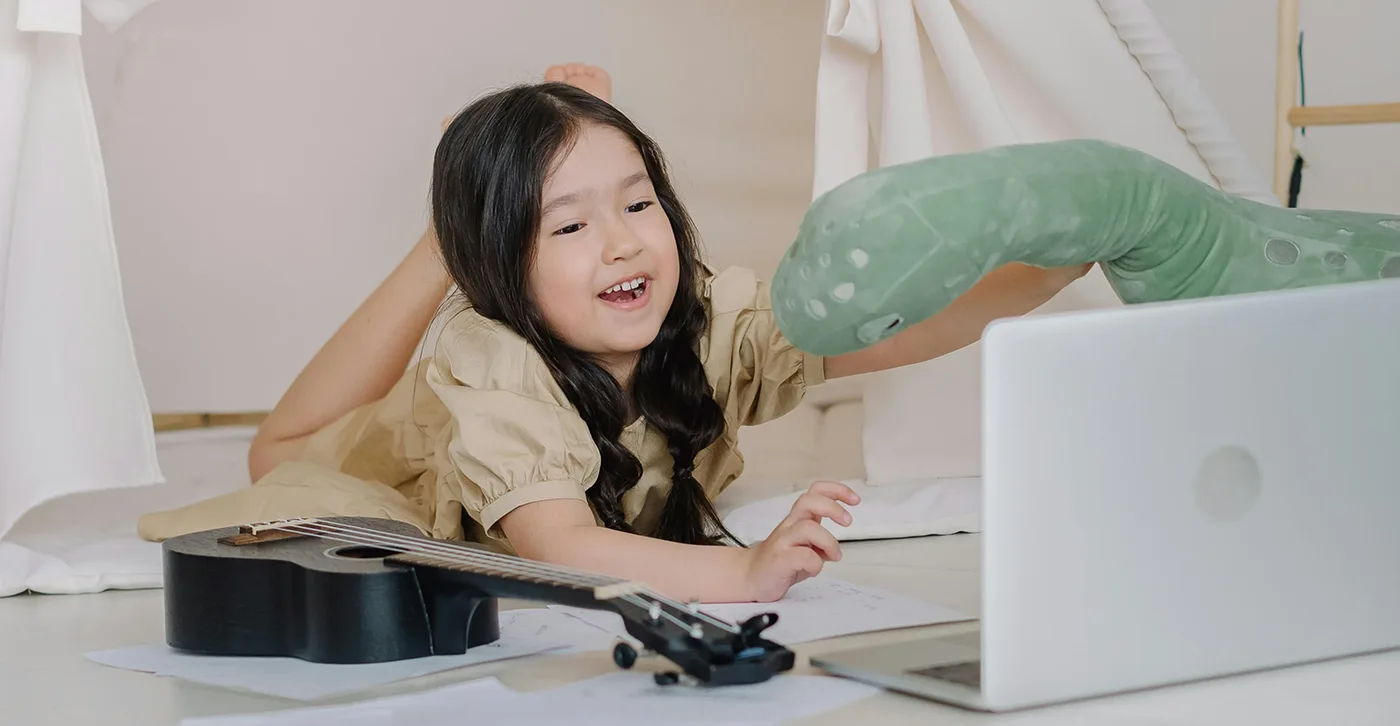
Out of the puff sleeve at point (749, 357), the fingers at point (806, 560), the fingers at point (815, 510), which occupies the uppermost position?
the puff sleeve at point (749, 357)

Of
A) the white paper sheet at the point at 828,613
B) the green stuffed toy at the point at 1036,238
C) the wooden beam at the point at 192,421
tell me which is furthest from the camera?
the wooden beam at the point at 192,421

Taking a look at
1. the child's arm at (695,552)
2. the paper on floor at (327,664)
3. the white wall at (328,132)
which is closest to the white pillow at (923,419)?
the child's arm at (695,552)

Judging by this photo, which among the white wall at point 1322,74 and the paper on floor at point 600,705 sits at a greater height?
the white wall at point 1322,74

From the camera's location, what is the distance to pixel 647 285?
1324 millimetres

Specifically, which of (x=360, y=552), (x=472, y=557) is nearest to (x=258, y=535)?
(x=360, y=552)

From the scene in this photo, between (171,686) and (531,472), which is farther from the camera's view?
(531,472)

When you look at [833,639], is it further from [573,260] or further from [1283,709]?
[573,260]

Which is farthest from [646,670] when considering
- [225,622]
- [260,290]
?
[260,290]

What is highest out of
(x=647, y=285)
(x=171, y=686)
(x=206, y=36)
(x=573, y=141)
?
(x=206, y=36)

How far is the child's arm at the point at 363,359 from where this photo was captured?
65.5 inches

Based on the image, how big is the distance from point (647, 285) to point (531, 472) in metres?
0.21

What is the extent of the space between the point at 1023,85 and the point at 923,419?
36 centimetres

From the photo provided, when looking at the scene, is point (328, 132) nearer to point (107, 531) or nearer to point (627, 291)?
point (107, 531)

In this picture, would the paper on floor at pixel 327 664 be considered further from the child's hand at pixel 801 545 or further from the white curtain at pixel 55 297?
the white curtain at pixel 55 297
